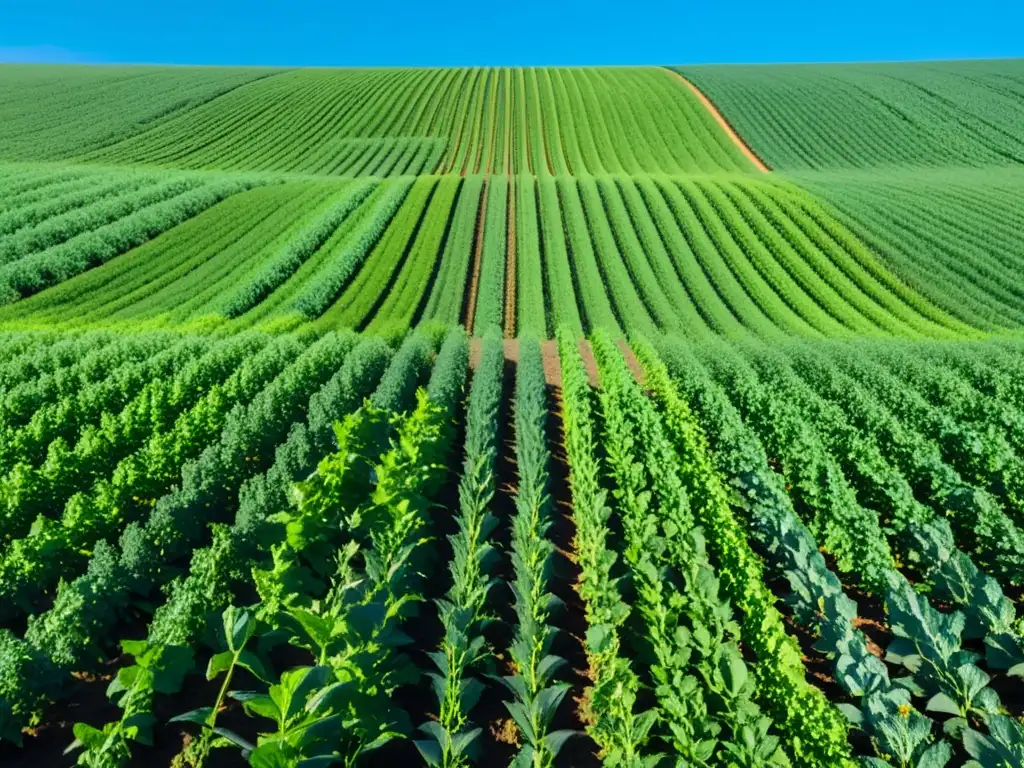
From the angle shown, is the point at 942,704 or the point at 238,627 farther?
the point at 942,704

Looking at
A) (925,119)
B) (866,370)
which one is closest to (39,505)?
(866,370)

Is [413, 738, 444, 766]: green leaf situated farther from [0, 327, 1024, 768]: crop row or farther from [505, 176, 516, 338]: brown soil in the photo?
[505, 176, 516, 338]: brown soil

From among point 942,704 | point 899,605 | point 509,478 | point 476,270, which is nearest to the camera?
point 942,704

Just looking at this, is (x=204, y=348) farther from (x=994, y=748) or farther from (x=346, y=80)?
(x=346, y=80)

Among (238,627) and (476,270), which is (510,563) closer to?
(238,627)

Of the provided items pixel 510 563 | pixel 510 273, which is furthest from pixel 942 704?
pixel 510 273

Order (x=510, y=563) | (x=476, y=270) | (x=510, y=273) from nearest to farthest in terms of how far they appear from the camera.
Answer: (x=510, y=563) < (x=510, y=273) < (x=476, y=270)
